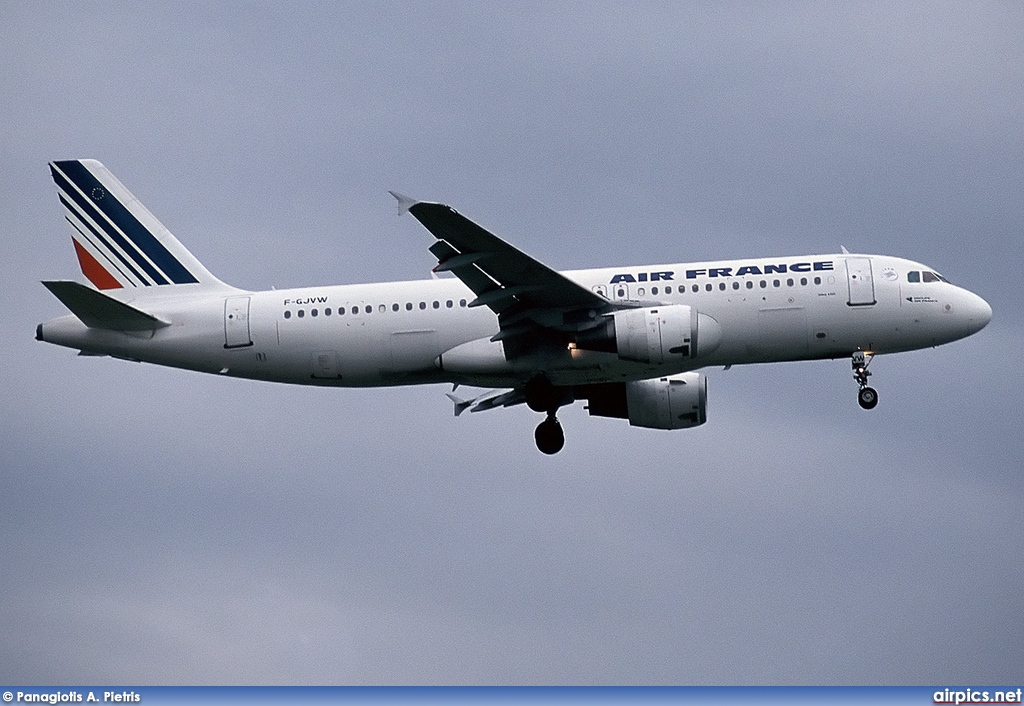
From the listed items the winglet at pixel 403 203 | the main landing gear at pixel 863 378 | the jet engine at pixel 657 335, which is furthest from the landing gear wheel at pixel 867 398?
the winglet at pixel 403 203

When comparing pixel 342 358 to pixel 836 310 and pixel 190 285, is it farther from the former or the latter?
pixel 836 310

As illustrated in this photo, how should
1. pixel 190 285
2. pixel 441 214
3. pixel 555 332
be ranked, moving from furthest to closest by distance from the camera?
pixel 190 285
pixel 555 332
pixel 441 214

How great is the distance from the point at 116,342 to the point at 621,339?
48.7 feet

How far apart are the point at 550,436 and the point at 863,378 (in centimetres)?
959

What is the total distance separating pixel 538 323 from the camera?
43.6 m

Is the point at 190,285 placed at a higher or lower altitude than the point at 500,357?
higher

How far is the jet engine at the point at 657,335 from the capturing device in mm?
42312

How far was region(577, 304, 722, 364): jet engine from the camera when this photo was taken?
1666 inches

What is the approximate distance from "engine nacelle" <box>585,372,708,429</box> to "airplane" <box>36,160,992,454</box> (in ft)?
7.91

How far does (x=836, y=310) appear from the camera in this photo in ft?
145

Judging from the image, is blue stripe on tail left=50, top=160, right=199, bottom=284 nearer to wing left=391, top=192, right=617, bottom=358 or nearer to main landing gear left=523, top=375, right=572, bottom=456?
wing left=391, top=192, right=617, bottom=358

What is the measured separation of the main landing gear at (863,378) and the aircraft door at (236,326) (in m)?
17.5

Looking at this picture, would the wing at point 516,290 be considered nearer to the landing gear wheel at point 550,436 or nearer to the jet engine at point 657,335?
the jet engine at point 657,335

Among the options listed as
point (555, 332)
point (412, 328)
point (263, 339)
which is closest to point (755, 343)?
point (555, 332)
